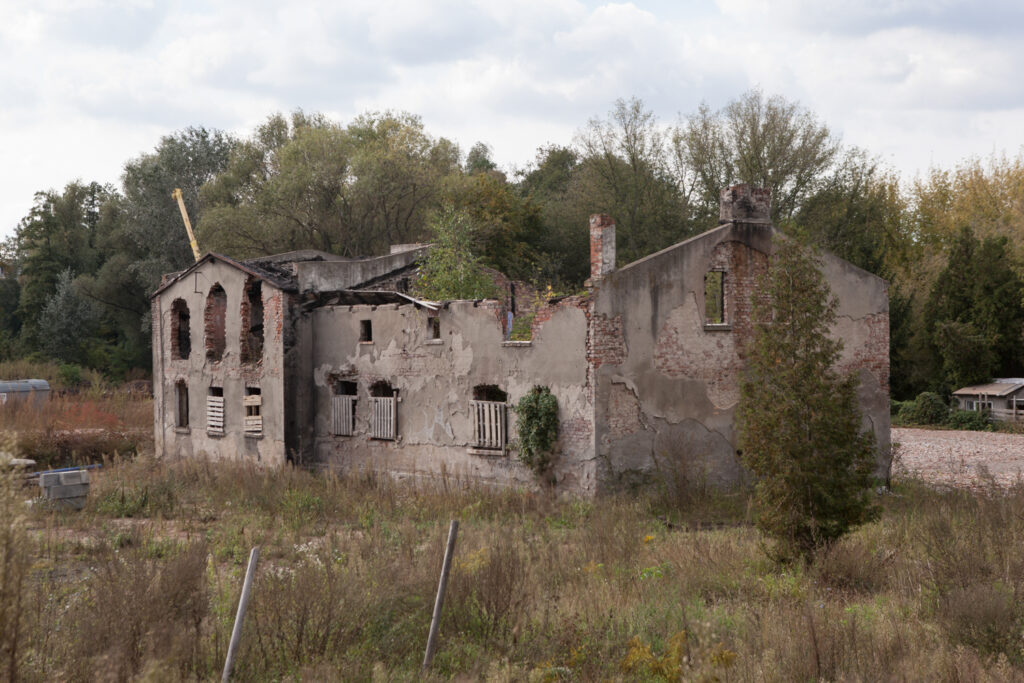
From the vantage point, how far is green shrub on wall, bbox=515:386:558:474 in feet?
54.5

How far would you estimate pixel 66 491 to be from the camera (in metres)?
14.3

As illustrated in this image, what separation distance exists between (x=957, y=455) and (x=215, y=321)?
22.0 m

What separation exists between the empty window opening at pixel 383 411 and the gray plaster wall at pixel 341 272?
11.4 ft

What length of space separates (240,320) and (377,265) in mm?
3997

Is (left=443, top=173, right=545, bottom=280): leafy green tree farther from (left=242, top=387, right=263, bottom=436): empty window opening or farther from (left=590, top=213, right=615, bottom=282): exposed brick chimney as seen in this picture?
(left=590, top=213, right=615, bottom=282): exposed brick chimney

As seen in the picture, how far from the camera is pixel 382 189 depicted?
1550 inches

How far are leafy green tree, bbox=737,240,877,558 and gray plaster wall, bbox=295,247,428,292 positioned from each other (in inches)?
567

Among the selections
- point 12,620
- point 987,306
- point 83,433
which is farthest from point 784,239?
point 987,306

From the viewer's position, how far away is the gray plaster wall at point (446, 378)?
16.5m

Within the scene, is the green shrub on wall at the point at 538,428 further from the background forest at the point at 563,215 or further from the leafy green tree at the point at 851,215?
the leafy green tree at the point at 851,215

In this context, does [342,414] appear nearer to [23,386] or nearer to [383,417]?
[383,417]

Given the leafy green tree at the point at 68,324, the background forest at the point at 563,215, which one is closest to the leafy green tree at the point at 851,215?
the background forest at the point at 563,215

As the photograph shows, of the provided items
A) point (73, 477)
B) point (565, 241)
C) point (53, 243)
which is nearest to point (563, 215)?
point (565, 241)

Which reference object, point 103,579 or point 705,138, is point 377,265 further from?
point 705,138
